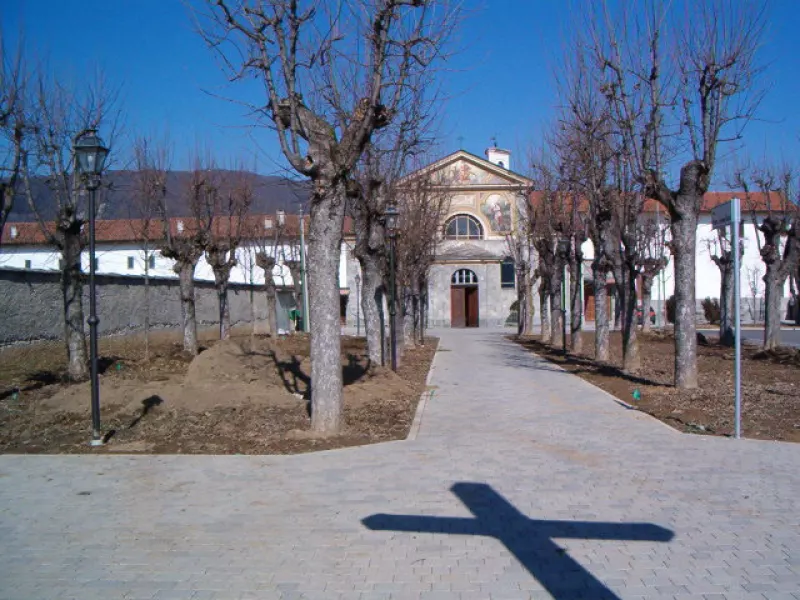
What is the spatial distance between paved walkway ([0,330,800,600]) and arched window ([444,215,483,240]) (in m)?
45.3

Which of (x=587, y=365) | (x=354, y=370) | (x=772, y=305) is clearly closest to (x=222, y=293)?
(x=354, y=370)

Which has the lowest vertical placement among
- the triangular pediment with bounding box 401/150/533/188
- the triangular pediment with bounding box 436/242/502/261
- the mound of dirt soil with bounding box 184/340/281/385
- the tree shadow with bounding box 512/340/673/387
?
the tree shadow with bounding box 512/340/673/387

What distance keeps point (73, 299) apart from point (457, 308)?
4197 cm

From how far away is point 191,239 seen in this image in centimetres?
2345

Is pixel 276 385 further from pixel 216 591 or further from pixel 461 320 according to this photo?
pixel 461 320

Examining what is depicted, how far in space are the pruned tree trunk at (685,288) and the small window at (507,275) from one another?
39293 millimetres

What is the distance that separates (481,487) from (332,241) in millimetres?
4008

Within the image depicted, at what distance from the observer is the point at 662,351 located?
2603cm

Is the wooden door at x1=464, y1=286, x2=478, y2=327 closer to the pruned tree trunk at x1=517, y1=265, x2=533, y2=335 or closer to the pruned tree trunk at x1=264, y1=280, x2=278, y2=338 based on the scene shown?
the pruned tree trunk at x1=517, y1=265, x2=533, y2=335

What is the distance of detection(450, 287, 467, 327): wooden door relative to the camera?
5522cm

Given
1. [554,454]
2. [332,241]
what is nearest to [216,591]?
[554,454]

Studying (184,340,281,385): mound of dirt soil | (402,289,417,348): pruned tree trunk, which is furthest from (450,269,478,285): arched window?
(184,340,281,385): mound of dirt soil

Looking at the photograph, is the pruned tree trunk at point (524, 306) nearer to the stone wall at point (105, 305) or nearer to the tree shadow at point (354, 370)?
the stone wall at point (105, 305)

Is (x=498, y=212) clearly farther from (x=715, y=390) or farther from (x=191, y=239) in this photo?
(x=715, y=390)
